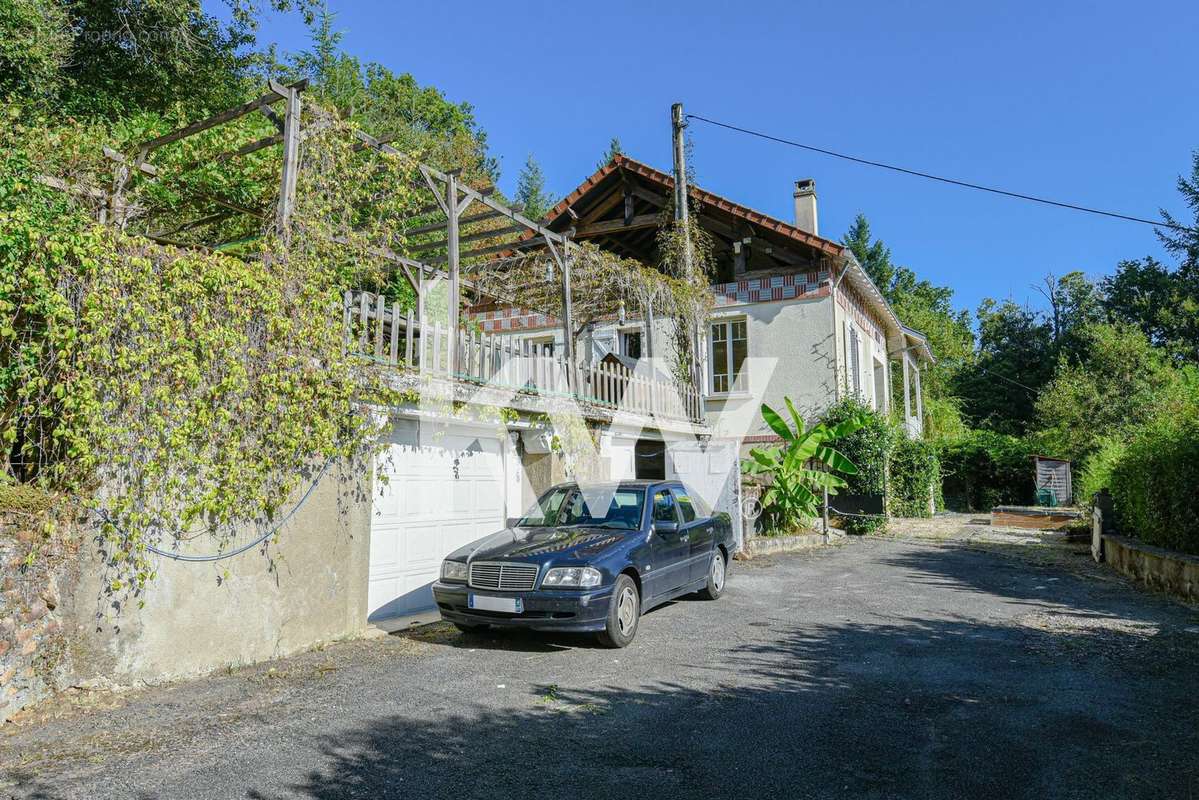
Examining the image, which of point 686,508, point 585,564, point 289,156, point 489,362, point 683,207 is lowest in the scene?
point 585,564

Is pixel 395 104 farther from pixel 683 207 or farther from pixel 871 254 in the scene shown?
pixel 871 254

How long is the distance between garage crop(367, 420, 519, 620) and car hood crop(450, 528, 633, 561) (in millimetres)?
1361

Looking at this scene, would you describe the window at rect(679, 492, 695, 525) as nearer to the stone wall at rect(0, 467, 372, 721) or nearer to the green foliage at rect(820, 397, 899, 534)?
the stone wall at rect(0, 467, 372, 721)

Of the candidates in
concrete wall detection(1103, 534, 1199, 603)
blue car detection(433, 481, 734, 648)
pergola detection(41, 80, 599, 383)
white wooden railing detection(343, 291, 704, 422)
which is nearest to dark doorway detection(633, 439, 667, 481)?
white wooden railing detection(343, 291, 704, 422)

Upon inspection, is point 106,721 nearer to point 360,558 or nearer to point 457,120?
point 360,558

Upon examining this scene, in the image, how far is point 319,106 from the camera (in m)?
8.04

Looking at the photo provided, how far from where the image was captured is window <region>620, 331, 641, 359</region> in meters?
20.4

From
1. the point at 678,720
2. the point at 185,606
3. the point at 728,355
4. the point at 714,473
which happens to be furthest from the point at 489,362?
the point at 728,355

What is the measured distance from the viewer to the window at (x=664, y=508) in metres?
8.62

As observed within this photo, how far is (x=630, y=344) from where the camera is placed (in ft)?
67.9

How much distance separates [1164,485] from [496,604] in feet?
30.3

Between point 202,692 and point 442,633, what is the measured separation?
269cm

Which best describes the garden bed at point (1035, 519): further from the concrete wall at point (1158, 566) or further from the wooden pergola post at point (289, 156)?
the wooden pergola post at point (289, 156)

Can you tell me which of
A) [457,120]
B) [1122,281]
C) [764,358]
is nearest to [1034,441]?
[764,358]
